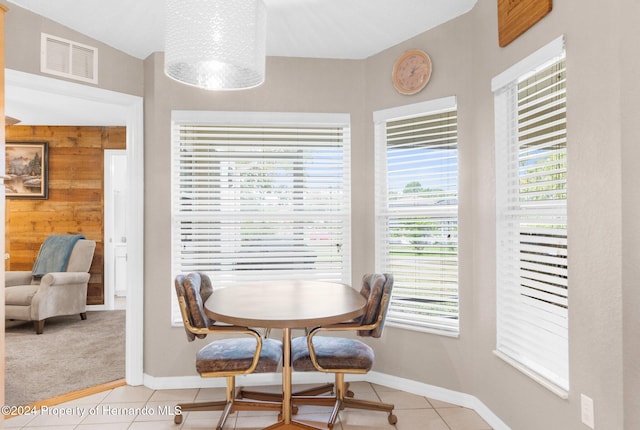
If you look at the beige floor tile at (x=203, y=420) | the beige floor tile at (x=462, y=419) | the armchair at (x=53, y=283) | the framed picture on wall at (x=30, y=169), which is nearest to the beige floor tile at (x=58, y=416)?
the beige floor tile at (x=203, y=420)

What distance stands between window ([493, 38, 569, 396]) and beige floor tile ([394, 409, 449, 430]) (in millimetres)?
599

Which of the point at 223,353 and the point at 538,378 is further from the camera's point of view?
the point at 223,353

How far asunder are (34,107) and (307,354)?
14.3 feet

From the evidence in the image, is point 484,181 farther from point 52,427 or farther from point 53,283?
point 53,283

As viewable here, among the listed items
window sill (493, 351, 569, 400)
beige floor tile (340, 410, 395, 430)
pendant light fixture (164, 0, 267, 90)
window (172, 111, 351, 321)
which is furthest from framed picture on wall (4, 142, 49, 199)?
window sill (493, 351, 569, 400)

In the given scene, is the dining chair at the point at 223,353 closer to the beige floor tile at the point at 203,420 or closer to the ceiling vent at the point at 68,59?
the beige floor tile at the point at 203,420

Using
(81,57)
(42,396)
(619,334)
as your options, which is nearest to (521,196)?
(619,334)

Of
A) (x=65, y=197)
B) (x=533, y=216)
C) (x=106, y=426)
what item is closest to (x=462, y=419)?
(x=533, y=216)

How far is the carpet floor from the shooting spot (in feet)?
10.1

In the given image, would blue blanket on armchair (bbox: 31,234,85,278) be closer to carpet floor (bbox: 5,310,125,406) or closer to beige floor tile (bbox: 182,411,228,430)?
carpet floor (bbox: 5,310,125,406)

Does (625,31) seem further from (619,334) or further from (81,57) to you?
(81,57)

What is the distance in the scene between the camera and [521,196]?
2279mm

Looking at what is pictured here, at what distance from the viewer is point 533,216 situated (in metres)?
2.18

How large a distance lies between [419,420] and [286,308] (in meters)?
1.18
